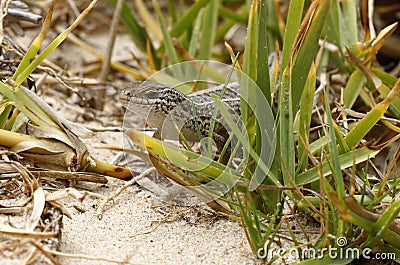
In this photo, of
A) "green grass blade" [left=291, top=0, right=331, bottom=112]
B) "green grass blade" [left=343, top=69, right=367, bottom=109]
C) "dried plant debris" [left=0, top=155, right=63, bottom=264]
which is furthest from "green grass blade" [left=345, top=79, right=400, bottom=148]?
"dried plant debris" [left=0, top=155, right=63, bottom=264]

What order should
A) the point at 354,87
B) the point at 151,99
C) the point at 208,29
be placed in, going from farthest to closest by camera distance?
the point at 208,29 → the point at 354,87 → the point at 151,99

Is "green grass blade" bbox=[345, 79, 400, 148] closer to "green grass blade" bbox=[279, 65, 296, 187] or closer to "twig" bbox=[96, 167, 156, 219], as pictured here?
"green grass blade" bbox=[279, 65, 296, 187]

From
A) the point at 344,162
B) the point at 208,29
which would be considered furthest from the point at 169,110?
the point at 208,29

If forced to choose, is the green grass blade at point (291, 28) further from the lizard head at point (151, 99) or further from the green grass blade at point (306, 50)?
the lizard head at point (151, 99)

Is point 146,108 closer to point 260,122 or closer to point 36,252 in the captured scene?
point 260,122

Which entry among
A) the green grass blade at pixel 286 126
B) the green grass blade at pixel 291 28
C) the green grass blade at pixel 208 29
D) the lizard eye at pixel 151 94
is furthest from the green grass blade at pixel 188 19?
the green grass blade at pixel 286 126

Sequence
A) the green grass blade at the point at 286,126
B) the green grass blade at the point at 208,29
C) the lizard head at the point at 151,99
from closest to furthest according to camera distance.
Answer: the green grass blade at the point at 286,126, the lizard head at the point at 151,99, the green grass blade at the point at 208,29

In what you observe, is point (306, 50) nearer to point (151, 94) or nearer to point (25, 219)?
point (151, 94)

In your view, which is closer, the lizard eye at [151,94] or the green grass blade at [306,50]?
the green grass blade at [306,50]

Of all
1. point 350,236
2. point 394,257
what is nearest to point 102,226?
point 350,236
